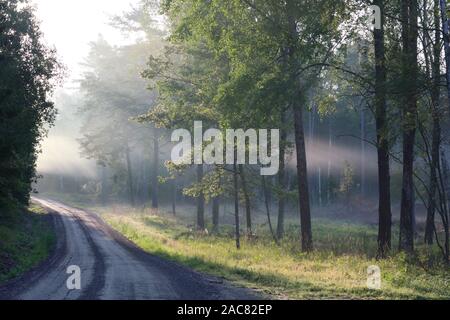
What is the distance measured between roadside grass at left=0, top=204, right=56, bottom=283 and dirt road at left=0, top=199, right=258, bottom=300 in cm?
68

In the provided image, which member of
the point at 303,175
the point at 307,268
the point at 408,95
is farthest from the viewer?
the point at 303,175

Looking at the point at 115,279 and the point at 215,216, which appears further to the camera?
the point at 215,216

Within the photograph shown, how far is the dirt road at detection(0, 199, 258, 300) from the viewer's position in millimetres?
12516

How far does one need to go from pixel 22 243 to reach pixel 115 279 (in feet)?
41.6

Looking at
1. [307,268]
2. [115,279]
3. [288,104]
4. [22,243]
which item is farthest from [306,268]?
[22,243]

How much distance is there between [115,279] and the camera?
49.5 ft

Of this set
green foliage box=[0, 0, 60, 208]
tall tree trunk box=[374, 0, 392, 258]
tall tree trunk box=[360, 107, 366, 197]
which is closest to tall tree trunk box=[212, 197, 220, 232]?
green foliage box=[0, 0, 60, 208]

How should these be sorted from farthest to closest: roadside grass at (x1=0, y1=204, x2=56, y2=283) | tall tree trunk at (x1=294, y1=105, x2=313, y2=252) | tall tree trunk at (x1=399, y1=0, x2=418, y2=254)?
tall tree trunk at (x1=294, y1=105, x2=313, y2=252), roadside grass at (x1=0, y1=204, x2=56, y2=283), tall tree trunk at (x1=399, y1=0, x2=418, y2=254)

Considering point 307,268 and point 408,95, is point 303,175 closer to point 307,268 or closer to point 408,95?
point 307,268

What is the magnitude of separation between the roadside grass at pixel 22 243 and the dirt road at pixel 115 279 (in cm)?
68

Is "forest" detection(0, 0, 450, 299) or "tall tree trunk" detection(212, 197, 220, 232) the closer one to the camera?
"forest" detection(0, 0, 450, 299)

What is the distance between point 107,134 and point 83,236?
956 inches

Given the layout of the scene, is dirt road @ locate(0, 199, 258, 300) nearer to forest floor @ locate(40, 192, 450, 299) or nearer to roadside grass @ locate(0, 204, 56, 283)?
roadside grass @ locate(0, 204, 56, 283)

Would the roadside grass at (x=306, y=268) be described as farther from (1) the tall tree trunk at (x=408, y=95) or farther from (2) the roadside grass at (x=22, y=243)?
(2) the roadside grass at (x=22, y=243)
